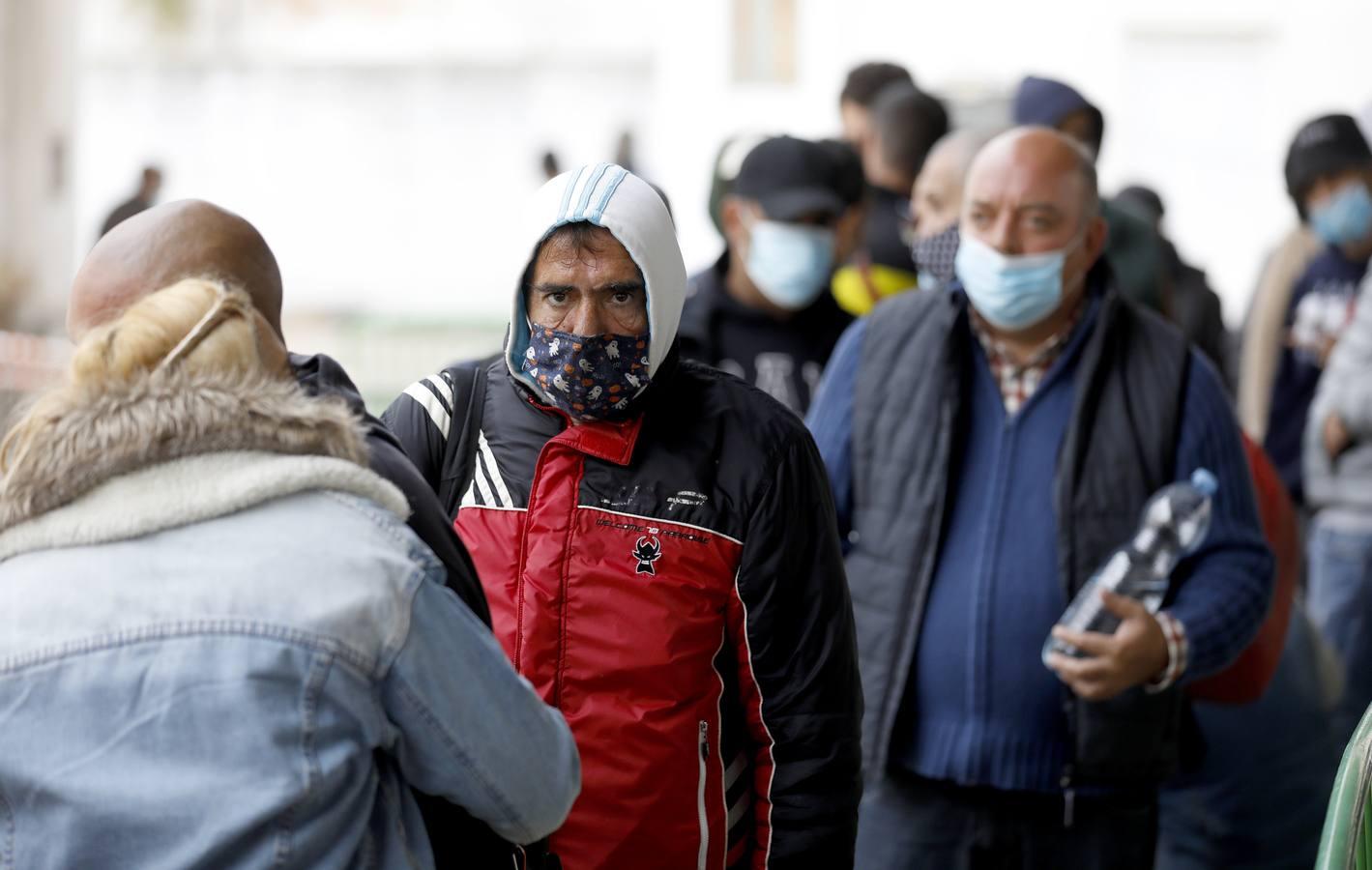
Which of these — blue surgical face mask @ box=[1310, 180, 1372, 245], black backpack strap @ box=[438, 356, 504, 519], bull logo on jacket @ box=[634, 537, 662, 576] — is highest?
blue surgical face mask @ box=[1310, 180, 1372, 245]

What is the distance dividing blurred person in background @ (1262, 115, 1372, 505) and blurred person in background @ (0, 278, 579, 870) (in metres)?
5.29

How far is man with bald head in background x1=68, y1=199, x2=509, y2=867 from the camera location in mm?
2072

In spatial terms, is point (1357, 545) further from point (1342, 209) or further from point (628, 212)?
point (628, 212)

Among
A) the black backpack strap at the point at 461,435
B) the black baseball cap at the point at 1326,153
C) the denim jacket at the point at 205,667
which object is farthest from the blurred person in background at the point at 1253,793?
the denim jacket at the point at 205,667

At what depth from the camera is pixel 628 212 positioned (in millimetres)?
2525

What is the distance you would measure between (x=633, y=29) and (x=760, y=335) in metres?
18.9

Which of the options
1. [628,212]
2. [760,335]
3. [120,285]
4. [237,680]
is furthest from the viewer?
[760,335]

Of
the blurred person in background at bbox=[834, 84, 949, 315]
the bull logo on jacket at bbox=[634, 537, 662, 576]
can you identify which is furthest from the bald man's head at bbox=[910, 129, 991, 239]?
the bull logo on jacket at bbox=[634, 537, 662, 576]

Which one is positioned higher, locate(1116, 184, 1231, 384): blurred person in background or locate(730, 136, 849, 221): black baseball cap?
locate(730, 136, 849, 221): black baseball cap

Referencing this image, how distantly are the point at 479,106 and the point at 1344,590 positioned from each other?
64.6 feet

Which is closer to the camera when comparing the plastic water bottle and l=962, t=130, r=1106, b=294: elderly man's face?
the plastic water bottle

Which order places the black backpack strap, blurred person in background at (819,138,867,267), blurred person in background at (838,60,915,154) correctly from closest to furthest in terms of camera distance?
the black backpack strap
blurred person in background at (819,138,867,267)
blurred person in background at (838,60,915,154)

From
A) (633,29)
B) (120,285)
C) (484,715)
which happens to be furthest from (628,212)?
(633,29)

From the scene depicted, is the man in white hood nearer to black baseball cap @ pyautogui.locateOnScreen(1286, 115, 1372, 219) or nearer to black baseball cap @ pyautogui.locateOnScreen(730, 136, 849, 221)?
black baseball cap @ pyautogui.locateOnScreen(730, 136, 849, 221)
